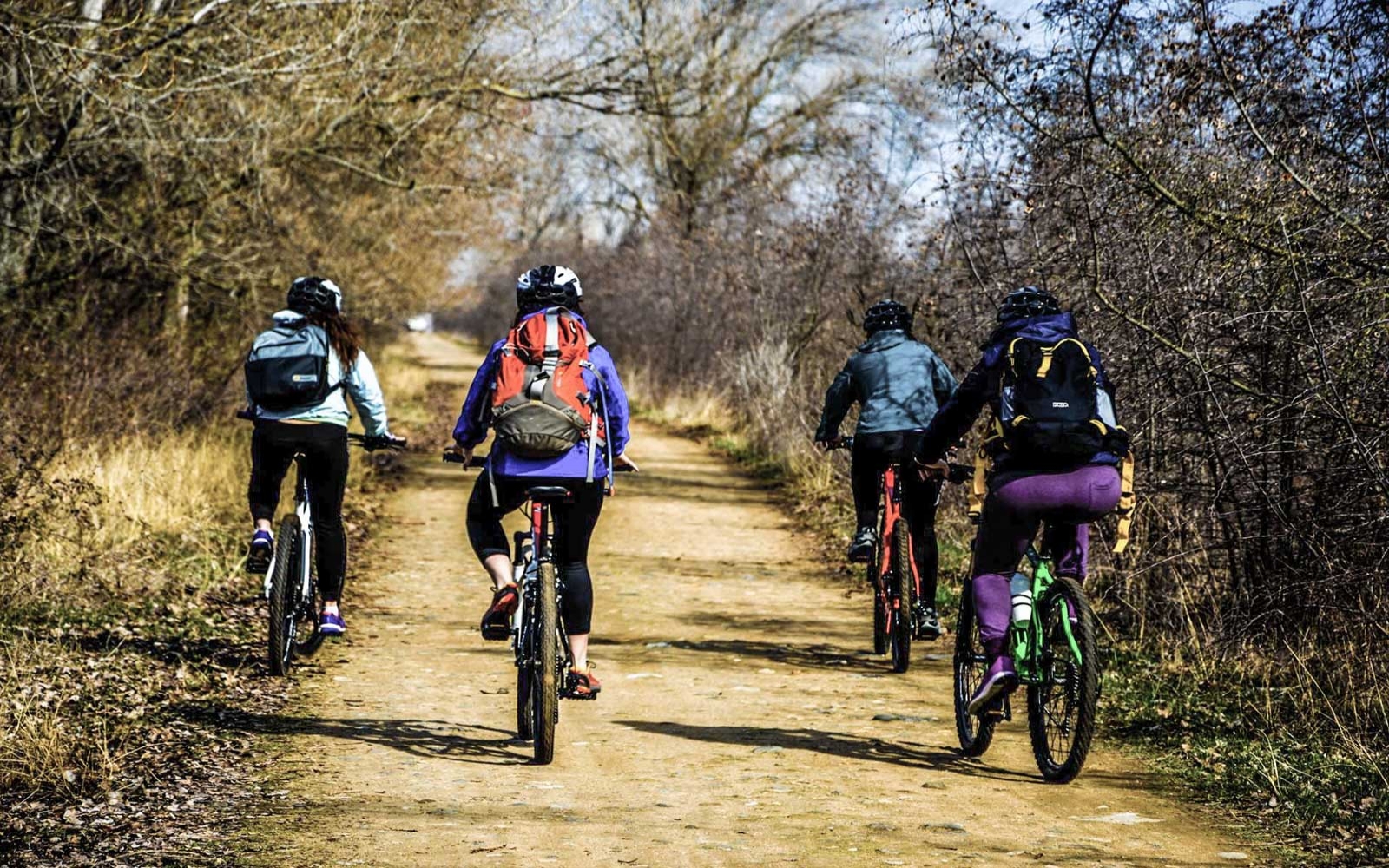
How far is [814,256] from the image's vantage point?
2045cm

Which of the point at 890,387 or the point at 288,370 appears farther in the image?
the point at 890,387

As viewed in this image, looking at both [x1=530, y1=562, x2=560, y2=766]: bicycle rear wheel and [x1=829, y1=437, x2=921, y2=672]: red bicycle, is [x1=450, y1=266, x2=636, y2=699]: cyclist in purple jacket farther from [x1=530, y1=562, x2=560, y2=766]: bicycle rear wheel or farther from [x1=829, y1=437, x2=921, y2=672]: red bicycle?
[x1=829, y1=437, x2=921, y2=672]: red bicycle

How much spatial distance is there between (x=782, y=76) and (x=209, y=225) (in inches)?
833

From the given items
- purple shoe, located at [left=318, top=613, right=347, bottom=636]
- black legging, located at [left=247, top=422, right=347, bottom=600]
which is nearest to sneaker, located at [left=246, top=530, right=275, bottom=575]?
black legging, located at [left=247, top=422, right=347, bottom=600]

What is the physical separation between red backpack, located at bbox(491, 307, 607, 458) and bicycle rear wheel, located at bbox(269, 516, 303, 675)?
82.3 inches

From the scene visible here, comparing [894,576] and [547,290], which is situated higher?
[547,290]

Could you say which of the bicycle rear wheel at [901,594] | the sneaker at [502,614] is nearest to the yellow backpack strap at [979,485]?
the sneaker at [502,614]

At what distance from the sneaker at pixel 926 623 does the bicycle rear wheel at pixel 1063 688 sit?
223 centimetres

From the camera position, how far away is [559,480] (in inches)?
252

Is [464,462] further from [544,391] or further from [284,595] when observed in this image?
[284,595]

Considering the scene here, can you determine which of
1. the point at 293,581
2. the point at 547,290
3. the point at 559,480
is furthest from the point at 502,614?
the point at 293,581

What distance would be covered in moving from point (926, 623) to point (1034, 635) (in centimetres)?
248

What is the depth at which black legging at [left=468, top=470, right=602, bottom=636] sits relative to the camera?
650cm

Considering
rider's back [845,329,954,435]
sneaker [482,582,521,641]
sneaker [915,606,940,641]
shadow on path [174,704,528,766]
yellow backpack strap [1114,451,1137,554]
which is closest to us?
yellow backpack strap [1114,451,1137,554]
